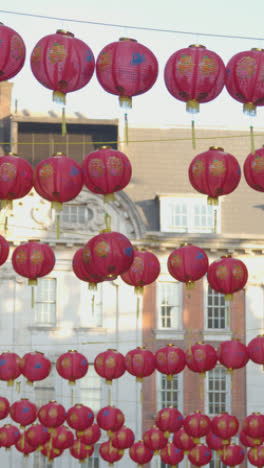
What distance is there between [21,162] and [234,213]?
61.8ft

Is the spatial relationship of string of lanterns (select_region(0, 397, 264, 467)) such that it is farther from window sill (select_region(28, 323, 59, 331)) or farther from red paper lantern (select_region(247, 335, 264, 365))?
window sill (select_region(28, 323, 59, 331))

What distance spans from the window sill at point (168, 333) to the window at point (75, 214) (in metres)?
4.43

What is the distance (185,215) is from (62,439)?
1119 cm

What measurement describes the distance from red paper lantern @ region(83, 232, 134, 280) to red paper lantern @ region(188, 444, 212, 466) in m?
10.00

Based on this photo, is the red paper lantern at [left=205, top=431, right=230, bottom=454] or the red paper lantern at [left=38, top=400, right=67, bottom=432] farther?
the red paper lantern at [left=205, top=431, right=230, bottom=454]

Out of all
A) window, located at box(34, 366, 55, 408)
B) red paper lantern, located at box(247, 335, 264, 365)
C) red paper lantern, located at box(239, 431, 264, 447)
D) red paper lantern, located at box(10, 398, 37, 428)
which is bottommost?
red paper lantern, located at box(239, 431, 264, 447)

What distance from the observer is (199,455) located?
2641 cm

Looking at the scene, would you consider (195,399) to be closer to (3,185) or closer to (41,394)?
(41,394)

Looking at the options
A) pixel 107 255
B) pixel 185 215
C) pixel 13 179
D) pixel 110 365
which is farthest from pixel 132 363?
pixel 185 215

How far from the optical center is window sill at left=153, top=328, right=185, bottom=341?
34.0m

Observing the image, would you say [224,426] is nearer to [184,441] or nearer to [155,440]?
[184,441]

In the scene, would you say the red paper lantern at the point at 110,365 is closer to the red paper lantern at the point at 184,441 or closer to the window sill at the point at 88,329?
the red paper lantern at the point at 184,441

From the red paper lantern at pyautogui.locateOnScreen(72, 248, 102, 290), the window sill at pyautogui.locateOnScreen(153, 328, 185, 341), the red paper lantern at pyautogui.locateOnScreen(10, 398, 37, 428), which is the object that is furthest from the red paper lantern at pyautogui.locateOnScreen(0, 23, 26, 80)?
the window sill at pyautogui.locateOnScreen(153, 328, 185, 341)

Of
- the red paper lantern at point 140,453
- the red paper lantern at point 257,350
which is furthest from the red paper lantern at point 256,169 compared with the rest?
the red paper lantern at point 140,453
